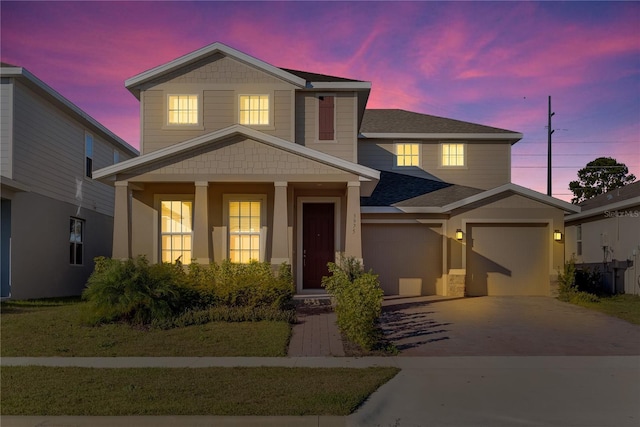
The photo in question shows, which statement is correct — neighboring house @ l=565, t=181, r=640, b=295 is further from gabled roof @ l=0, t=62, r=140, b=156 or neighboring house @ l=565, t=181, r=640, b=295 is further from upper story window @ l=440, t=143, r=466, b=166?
gabled roof @ l=0, t=62, r=140, b=156

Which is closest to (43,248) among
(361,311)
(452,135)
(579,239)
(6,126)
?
(6,126)

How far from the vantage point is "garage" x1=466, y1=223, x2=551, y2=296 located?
1886 centimetres

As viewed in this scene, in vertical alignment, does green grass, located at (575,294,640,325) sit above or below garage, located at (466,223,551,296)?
below

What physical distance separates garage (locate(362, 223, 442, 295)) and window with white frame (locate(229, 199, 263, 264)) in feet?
12.2

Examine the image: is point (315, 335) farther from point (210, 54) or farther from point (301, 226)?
point (210, 54)

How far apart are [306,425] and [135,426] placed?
193 cm

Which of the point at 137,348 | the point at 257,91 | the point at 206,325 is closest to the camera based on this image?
the point at 137,348

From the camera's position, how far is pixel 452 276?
18.4m

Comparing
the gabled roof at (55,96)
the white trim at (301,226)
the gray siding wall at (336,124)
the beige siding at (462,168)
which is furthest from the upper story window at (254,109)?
the gabled roof at (55,96)

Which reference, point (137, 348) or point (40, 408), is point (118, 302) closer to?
point (137, 348)

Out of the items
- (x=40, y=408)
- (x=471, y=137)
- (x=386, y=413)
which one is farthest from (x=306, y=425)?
(x=471, y=137)

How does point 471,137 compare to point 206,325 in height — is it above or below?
above

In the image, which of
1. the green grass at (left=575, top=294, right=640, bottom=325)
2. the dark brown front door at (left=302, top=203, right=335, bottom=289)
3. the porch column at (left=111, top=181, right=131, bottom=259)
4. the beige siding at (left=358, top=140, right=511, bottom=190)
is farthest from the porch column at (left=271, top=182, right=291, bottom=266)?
the green grass at (left=575, top=294, right=640, bottom=325)

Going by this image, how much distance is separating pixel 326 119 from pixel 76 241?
444 inches
